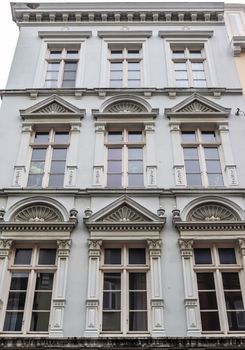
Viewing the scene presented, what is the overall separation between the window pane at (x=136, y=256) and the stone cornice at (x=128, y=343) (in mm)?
2344

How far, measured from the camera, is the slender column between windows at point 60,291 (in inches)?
432

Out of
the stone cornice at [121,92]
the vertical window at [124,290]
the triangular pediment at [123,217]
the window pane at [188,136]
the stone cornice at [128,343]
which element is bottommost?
the stone cornice at [128,343]

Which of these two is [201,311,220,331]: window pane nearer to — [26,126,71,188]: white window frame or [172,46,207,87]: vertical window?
[26,126,71,188]: white window frame

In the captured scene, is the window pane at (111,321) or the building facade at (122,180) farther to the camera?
the building facade at (122,180)

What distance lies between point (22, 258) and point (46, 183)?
2.51 metres

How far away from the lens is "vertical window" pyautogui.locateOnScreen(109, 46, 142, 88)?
1736 cm

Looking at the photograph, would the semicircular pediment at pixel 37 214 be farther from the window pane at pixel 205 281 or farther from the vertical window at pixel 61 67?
the vertical window at pixel 61 67

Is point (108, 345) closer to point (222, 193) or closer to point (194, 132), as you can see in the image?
point (222, 193)

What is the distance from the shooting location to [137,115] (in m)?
15.6

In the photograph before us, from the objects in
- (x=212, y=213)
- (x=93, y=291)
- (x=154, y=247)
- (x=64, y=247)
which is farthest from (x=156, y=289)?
(x=212, y=213)

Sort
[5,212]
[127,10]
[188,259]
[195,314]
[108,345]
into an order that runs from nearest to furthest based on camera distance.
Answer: [108,345], [195,314], [188,259], [5,212], [127,10]

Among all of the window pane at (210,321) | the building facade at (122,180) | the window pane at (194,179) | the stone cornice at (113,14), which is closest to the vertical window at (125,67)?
the building facade at (122,180)

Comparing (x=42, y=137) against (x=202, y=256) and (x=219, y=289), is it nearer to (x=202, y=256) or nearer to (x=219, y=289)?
(x=202, y=256)

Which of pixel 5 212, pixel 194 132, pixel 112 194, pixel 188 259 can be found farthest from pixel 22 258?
pixel 194 132
